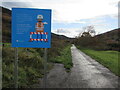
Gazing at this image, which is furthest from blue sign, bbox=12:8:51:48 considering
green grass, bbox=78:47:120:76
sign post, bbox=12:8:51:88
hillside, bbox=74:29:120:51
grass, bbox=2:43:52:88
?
hillside, bbox=74:29:120:51

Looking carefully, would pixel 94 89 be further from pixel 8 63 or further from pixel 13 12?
pixel 8 63

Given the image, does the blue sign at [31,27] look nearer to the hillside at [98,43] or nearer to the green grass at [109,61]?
the green grass at [109,61]

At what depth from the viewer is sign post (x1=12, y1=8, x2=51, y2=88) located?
4.41 meters

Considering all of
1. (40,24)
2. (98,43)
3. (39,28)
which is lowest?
(98,43)

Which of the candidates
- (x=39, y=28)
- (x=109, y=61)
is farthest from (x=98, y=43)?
(x=39, y=28)

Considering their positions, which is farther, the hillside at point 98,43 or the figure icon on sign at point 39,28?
the hillside at point 98,43

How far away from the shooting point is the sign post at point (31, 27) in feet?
14.5

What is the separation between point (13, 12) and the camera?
175 inches

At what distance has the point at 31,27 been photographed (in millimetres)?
4504

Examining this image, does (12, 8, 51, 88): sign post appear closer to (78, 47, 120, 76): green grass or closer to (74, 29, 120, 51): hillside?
(78, 47, 120, 76): green grass

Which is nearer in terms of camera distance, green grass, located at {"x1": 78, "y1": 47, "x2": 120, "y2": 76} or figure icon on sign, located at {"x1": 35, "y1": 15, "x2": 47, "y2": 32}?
figure icon on sign, located at {"x1": 35, "y1": 15, "x2": 47, "y2": 32}

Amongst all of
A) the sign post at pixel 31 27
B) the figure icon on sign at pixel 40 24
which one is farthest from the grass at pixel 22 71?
the figure icon on sign at pixel 40 24

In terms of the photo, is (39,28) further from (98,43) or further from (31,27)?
(98,43)

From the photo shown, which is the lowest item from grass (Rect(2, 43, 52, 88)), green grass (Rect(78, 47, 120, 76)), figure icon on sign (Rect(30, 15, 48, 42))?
green grass (Rect(78, 47, 120, 76))
